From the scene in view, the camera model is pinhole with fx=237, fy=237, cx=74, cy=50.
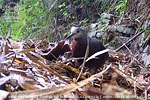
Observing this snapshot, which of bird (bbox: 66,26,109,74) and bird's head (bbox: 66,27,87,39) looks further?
bird's head (bbox: 66,27,87,39)

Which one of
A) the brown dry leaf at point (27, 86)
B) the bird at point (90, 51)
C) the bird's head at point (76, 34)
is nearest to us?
the brown dry leaf at point (27, 86)

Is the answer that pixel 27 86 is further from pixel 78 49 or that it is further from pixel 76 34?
pixel 76 34

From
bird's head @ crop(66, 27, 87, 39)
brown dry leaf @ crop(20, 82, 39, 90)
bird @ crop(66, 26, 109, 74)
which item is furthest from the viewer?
bird's head @ crop(66, 27, 87, 39)

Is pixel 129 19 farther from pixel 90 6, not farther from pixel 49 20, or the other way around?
pixel 49 20

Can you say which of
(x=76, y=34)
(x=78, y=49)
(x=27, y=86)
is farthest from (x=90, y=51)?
(x=27, y=86)

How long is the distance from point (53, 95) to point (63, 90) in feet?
0.10

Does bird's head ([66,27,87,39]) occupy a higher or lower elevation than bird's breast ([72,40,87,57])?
higher

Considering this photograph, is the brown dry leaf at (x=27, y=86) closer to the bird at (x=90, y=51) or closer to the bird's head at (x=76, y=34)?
the bird at (x=90, y=51)

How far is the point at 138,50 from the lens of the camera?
2891 millimetres

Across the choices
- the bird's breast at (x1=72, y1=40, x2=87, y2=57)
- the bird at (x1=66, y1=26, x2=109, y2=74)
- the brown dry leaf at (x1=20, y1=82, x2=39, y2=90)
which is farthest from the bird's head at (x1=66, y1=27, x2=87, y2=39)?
the brown dry leaf at (x1=20, y1=82, x2=39, y2=90)

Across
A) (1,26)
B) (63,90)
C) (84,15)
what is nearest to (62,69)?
(63,90)

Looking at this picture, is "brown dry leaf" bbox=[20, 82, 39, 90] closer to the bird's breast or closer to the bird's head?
the bird's breast

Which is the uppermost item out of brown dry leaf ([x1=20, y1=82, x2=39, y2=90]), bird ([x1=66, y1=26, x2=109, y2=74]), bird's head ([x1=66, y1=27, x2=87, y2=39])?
bird's head ([x1=66, y1=27, x2=87, y2=39])

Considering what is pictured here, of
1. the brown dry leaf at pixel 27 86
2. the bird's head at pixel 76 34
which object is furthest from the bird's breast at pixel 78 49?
the brown dry leaf at pixel 27 86
